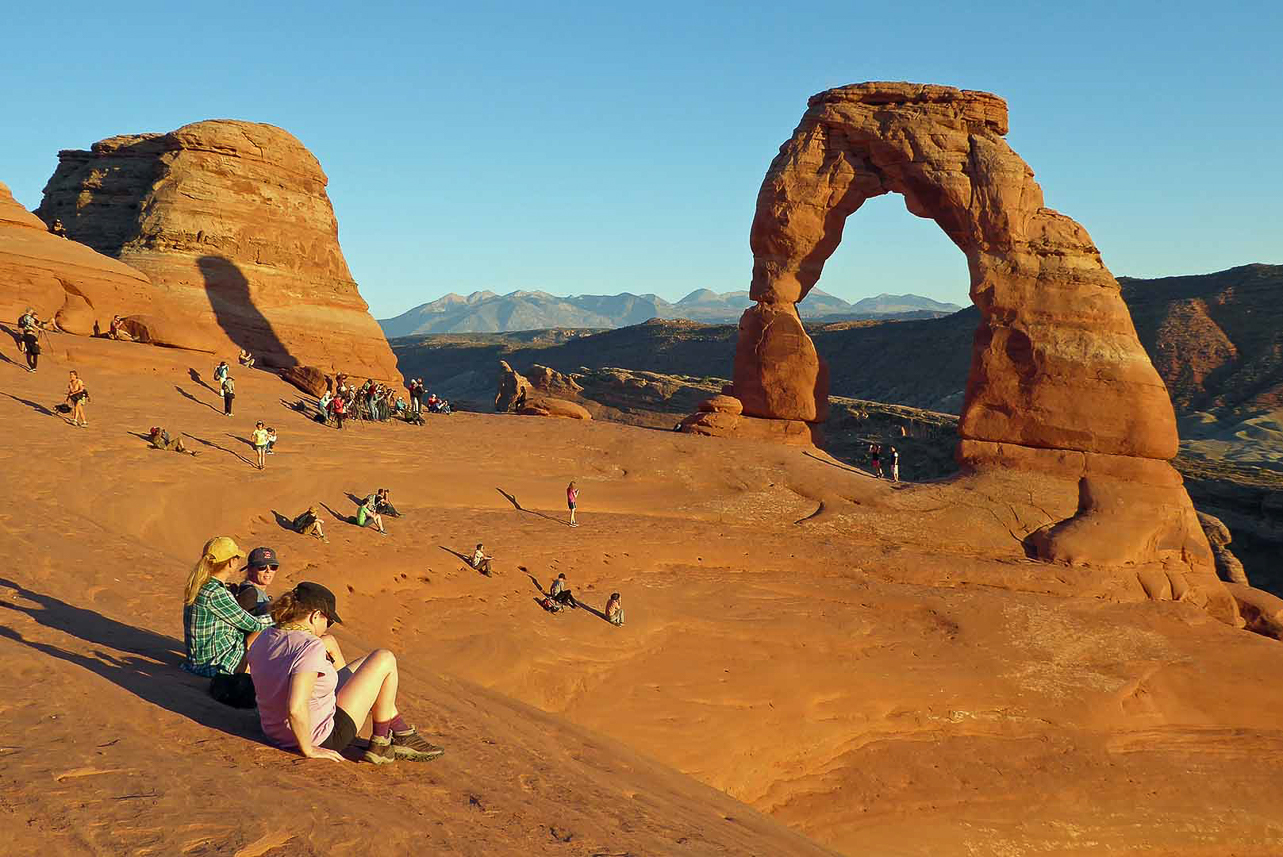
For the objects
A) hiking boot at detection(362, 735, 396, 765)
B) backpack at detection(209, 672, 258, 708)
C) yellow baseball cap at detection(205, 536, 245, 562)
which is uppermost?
yellow baseball cap at detection(205, 536, 245, 562)

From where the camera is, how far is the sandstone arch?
23.4 meters

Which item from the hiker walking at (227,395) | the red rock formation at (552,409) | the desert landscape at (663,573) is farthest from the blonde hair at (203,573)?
the red rock formation at (552,409)

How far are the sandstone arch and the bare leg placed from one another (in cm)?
1970

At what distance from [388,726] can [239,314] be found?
29.0 metres

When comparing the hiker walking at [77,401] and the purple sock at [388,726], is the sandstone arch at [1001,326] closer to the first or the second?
the hiker walking at [77,401]

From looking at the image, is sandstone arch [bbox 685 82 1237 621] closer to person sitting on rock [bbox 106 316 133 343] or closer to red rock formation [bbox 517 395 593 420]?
red rock formation [bbox 517 395 593 420]

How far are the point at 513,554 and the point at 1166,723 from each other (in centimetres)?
1296

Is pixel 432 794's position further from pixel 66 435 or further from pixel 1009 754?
pixel 66 435

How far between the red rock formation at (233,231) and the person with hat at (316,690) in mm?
26076

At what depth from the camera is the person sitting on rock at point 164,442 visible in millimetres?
19109

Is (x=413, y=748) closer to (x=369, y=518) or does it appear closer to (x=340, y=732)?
(x=340, y=732)

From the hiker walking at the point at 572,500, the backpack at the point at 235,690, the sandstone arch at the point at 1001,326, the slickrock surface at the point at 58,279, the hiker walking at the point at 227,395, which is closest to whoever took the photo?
the backpack at the point at 235,690

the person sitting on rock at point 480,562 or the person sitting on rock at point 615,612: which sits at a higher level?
the person sitting on rock at point 480,562

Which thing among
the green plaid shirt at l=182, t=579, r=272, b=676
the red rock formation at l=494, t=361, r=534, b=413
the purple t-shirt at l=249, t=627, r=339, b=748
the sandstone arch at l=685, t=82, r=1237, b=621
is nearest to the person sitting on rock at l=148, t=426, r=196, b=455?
the green plaid shirt at l=182, t=579, r=272, b=676
